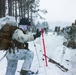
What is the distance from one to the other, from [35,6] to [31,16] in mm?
3544

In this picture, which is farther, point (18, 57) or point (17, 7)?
point (17, 7)

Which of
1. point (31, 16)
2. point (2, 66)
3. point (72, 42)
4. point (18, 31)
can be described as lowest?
point (31, 16)

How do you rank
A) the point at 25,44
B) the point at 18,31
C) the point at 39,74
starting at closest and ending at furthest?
the point at 18,31 < the point at 25,44 < the point at 39,74

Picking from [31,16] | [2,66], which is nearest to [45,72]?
[2,66]

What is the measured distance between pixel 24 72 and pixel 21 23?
1101 millimetres

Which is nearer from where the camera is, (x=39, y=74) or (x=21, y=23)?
(x=21, y=23)

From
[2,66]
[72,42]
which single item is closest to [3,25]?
[2,66]

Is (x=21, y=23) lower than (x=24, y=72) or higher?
higher

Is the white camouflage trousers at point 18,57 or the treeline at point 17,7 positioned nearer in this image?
the white camouflage trousers at point 18,57

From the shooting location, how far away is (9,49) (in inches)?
277

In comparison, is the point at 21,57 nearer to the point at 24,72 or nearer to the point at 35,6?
the point at 24,72

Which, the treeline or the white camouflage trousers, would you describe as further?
the treeline

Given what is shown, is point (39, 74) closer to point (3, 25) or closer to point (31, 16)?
point (3, 25)

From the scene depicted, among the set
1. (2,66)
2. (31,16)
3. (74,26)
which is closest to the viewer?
(2,66)
